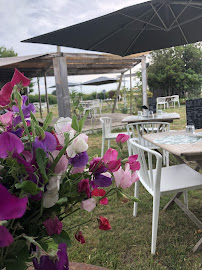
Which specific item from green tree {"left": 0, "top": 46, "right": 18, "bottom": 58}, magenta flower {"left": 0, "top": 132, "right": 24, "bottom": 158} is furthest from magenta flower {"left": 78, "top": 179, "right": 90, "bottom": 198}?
green tree {"left": 0, "top": 46, "right": 18, "bottom": 58}

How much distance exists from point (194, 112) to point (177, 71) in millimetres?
17194

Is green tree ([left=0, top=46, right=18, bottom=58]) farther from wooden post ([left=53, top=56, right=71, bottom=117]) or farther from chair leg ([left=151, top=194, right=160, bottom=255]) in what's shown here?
chair leg ([left=151, top=194, right=160, bottom=255])

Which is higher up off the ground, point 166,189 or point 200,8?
point 200,8

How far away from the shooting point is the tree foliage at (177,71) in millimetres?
18666

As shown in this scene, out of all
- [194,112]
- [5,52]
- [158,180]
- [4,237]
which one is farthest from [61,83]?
[5,52]

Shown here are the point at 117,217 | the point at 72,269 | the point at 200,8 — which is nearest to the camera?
the point at 72,269

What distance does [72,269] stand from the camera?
85 centimetres

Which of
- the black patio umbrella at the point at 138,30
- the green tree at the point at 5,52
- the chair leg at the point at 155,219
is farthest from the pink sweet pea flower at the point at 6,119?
the green tree at the point at 5,52

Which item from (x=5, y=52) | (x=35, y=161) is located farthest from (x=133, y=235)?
(x=5, y=52)

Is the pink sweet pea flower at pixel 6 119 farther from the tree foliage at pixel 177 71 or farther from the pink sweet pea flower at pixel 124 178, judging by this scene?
the tree foliage at pixel 177 71

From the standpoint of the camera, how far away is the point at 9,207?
1.02 ft

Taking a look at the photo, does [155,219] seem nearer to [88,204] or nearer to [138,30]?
[88,204]

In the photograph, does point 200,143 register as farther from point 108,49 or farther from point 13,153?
point 108,49

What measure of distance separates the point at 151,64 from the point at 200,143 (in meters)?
18.6
